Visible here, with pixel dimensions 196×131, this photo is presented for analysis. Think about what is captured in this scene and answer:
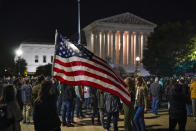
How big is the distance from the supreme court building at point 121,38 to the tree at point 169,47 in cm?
2835

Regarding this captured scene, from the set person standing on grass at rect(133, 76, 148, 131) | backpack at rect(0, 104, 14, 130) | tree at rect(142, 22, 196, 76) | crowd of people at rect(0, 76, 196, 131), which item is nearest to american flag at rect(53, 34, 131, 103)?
crowd of people at rect(0, 76, 196, 131)

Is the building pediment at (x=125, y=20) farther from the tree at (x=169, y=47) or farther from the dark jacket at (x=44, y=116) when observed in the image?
the dark jacket at (x=44, y=116)

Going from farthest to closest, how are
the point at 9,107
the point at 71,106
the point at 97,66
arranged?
the point at 71,106, the point at 97,66, the point at 9,107

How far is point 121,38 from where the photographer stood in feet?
248

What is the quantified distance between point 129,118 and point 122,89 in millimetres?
2111

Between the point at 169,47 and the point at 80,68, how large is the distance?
3728cm

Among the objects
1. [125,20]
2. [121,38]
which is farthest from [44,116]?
[121,38]

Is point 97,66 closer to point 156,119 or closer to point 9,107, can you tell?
point 9,107

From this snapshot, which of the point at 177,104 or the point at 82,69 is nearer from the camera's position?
the point at 82,69

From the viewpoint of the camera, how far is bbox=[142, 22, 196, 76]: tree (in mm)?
39844

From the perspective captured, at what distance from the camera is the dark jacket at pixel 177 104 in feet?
23.9

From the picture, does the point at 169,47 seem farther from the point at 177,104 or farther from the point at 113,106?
the point at 177,104

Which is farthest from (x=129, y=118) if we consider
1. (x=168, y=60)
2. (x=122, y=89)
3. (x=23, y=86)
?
(x=168, y=60)

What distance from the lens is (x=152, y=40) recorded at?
150 ft
